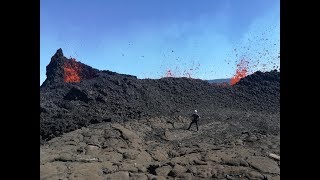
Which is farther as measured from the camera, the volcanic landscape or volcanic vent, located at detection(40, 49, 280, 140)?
volcanic vent, located at detection(40, 49, 280, 140)

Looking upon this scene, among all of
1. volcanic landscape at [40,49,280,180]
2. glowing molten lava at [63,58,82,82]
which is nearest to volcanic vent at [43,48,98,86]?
glowing molten lava at [63,58,82,82]

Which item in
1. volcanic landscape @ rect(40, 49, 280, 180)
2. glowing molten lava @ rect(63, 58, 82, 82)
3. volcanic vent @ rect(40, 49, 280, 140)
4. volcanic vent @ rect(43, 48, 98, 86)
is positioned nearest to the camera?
volcanic landscape @ rect(40, 49, 280, 180)

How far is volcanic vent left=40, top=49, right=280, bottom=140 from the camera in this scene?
21312 millimetres

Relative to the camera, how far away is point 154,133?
19234 millimetres

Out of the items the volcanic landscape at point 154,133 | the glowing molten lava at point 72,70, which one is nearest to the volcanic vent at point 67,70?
the glowing molten lava at point 72,70

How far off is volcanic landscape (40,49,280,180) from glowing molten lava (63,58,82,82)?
22.8 ft

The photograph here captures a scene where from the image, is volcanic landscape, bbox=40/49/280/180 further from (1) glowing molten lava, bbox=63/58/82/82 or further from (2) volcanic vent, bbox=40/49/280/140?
(1) glowing molten lava, bbox=63/58/82/82

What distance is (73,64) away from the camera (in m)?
41.1

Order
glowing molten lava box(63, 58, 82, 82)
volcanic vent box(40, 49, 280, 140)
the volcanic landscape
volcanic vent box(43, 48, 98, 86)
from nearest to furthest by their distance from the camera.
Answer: the volcanic landscape, volcanic vent box(40, 49, 280, 140), volcanic vent box(43, 48, 98, 86), glowing molten lava box(63, 58, 82, 82)

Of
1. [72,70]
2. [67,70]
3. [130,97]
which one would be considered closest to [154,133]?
[130,97]

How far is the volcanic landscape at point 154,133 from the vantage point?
12.8 m

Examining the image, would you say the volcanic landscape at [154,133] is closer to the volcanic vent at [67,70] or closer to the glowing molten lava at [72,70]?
the volcanic vent at [67,70]

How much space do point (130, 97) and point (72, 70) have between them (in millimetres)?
15840
